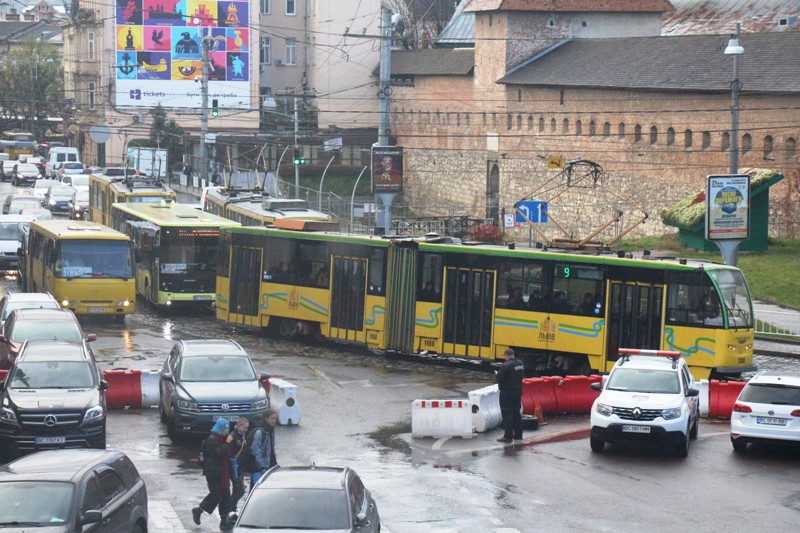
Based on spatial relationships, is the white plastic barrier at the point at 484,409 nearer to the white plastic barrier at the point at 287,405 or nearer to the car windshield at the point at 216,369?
the white plastic barrier at the point at 287,405

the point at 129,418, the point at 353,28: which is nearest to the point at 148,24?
the point at 353,28

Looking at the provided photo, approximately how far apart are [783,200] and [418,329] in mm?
27079

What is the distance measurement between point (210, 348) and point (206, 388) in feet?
4.06

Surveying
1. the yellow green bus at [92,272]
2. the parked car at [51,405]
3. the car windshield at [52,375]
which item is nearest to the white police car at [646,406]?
the parked car at [51,405]

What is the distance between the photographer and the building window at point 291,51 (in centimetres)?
10569

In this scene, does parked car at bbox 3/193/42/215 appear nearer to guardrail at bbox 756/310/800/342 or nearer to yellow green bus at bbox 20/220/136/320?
yellow green bus at bbox 20/220/136/320

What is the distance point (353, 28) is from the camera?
104 m

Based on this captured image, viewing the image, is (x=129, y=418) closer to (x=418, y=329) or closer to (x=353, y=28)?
(x=418, y=329)

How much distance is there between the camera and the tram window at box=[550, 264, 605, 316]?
27969 millimetres

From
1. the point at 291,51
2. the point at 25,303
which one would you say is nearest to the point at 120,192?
the point at 25,303

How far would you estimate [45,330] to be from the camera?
1003 inches

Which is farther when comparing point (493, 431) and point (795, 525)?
point (493, 431)

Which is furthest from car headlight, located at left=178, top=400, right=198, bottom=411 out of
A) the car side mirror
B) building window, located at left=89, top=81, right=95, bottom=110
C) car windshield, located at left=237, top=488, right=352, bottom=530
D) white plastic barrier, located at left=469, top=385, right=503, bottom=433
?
building window, located at left=89, top=81, right=95, bottom=110

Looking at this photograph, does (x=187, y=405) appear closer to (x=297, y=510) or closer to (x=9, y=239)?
(x=297, y=510)
